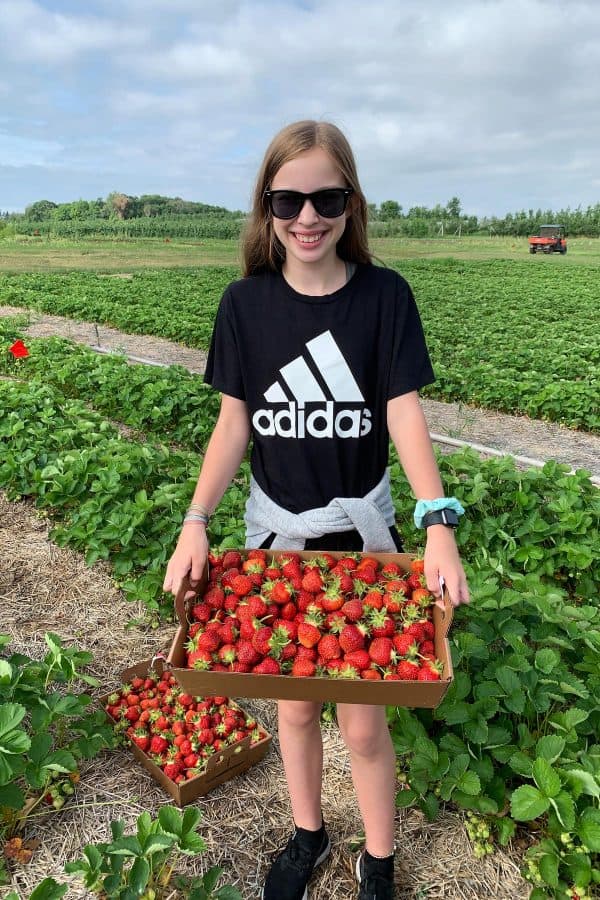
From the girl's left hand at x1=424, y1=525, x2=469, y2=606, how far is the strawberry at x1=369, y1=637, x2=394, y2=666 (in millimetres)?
164

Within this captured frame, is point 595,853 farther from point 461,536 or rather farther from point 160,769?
point 461,536

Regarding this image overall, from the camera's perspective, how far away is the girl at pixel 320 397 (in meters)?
1.57

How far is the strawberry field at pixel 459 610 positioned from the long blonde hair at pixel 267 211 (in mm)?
1493

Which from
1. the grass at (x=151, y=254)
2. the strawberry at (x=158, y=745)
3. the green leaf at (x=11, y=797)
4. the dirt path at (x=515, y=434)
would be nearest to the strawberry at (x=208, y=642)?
the green leaf at (x=11, y=797)

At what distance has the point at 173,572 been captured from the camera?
1.53 metres

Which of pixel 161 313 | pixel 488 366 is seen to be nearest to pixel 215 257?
pixel 161 313

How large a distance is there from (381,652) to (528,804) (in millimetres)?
858

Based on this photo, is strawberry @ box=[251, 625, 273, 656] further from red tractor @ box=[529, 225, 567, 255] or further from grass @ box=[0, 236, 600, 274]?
red tractor @ box=[529, 225, 567, 255]

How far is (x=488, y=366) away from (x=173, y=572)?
7791 mm

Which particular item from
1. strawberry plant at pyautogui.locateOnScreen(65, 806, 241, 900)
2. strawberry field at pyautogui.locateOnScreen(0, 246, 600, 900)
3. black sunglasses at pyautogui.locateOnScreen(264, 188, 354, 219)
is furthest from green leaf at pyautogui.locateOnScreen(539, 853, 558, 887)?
black sunglasses at pyautogui.locateOnScreen(264, 188, 354, 219)

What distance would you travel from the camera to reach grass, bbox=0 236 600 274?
3036cm

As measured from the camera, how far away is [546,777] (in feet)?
6.01

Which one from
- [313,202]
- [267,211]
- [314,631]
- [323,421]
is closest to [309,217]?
[313,202]

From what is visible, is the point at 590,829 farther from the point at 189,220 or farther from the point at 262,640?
the point at 189,220
